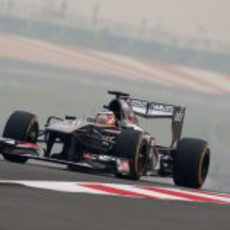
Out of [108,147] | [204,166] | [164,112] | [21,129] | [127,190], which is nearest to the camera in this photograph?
[127,190]

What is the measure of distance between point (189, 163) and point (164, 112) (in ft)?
7.57

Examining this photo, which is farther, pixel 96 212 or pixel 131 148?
pixel 131 148

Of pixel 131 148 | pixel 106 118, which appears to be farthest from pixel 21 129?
pixel 131 148

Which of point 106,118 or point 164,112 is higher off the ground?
point 164,112

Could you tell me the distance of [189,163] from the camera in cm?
2125

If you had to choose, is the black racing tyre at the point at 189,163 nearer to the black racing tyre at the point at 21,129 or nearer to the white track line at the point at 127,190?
the black racing tyre at the point at 21,129

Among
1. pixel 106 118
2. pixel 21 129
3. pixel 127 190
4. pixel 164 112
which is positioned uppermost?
pixel 164 112

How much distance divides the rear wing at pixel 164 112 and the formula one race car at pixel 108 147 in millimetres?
366

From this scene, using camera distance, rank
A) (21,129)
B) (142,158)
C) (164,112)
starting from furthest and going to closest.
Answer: (164,112) → (21,129) → (142,158)

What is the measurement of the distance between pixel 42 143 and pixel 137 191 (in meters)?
6.78

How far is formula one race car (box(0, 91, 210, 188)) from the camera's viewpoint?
2022 centimetres

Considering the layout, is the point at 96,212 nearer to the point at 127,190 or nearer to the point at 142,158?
the point at 127,190

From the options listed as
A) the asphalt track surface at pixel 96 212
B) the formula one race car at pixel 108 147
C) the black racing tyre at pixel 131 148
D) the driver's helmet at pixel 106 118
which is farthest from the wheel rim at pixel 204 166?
the asphalt track surface at pixel 96 212

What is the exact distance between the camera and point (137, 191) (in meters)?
15.7
